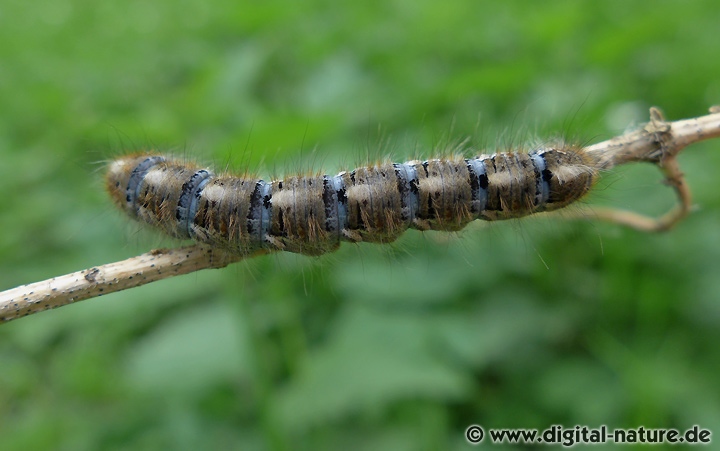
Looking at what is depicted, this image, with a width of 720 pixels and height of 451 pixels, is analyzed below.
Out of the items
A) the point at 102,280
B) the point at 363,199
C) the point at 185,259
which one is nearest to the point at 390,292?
the point at 363,199

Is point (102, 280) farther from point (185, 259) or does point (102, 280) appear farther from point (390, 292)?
point (390, 292)

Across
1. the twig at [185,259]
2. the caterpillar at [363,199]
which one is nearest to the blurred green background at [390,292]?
the caterpillar at [363,199]

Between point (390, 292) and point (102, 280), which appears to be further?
Answer: point (390, 292)

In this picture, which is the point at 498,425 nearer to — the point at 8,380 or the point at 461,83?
the point at 461,83

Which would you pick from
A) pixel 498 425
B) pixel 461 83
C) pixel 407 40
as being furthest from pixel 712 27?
pixel 498 425

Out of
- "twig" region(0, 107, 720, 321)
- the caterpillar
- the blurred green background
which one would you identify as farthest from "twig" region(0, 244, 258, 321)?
the blurred green background

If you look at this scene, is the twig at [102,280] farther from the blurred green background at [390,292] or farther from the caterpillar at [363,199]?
the blurred green background at [390,292]
